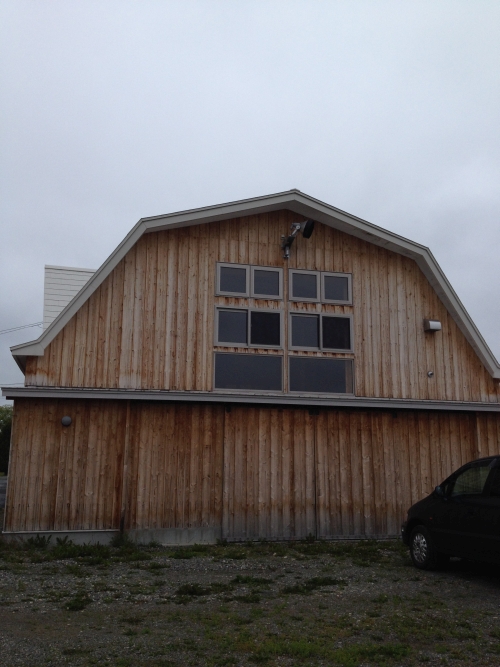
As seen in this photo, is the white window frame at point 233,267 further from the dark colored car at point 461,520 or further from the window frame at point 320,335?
the dark colored car at point 461,520

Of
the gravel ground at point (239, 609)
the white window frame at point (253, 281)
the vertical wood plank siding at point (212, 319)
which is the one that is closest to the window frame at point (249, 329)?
the vertical wood plank siding at point (212, 319)

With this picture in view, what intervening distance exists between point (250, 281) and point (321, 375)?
8.23ft

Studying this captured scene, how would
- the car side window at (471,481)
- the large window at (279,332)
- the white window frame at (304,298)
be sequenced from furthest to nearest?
the white window frame at (304,298), the large window at (279,332), the car side window at (471,481)

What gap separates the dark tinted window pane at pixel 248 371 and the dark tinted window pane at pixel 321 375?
37 centimetres

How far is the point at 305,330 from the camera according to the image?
14.2 metres

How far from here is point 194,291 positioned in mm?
13609

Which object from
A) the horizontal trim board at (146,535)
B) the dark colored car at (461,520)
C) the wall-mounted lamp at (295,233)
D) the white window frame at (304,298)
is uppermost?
the wall-mounted lamp at (295,233)

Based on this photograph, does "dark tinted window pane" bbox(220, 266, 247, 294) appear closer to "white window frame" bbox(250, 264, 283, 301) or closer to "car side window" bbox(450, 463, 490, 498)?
"white window frame" bbox(250, 264, 283, 301)

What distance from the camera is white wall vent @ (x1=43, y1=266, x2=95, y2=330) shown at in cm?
1648

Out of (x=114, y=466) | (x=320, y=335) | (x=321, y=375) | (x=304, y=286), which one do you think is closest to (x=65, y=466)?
(x=114, y=466)

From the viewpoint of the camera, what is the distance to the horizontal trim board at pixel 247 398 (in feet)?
39.5

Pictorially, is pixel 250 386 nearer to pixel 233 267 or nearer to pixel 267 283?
pixel 267 283

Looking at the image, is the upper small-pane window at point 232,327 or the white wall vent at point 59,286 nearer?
the upper small-pane window at point 232,327

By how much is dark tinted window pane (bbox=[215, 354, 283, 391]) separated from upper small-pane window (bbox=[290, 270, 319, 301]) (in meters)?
1.47
